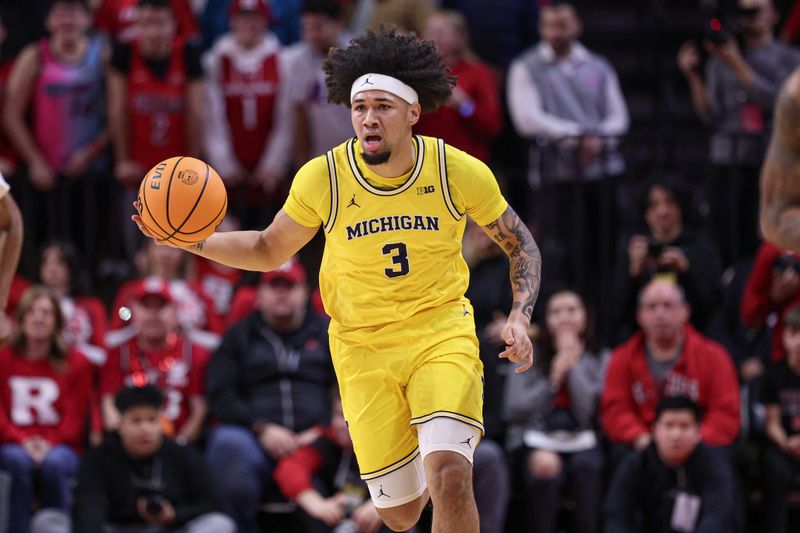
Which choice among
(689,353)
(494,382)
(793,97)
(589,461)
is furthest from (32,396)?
(793,97)

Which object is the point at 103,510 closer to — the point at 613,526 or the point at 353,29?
the point at 613,526

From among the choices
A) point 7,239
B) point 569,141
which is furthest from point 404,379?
point 569,141

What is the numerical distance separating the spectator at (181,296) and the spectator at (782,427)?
397cm

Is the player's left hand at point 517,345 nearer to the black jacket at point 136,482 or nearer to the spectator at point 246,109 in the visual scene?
the black jacket at point 136,482

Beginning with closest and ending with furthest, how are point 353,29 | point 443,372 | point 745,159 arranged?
point 443,372
point 745,159
point 353,29

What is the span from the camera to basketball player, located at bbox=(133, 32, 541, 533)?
6.62 metres

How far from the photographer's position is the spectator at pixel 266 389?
9672 millimetres

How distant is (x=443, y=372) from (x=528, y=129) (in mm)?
5282

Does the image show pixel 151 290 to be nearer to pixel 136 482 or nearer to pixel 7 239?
pixel 136 482

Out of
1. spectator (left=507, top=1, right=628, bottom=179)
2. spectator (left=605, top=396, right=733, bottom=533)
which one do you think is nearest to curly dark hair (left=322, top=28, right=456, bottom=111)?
spectator (left=605, top=396, right=733, bottom=533)

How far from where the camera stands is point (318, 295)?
437 inches

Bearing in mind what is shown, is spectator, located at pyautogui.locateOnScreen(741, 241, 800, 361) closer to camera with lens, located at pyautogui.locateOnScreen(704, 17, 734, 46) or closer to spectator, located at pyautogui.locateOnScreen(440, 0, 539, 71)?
camera with lens, located at pyautogui.locateOnScreen(704, 17, 734, 46)

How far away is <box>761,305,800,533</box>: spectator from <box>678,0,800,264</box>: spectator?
5.52 ft

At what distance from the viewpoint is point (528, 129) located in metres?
11.5
